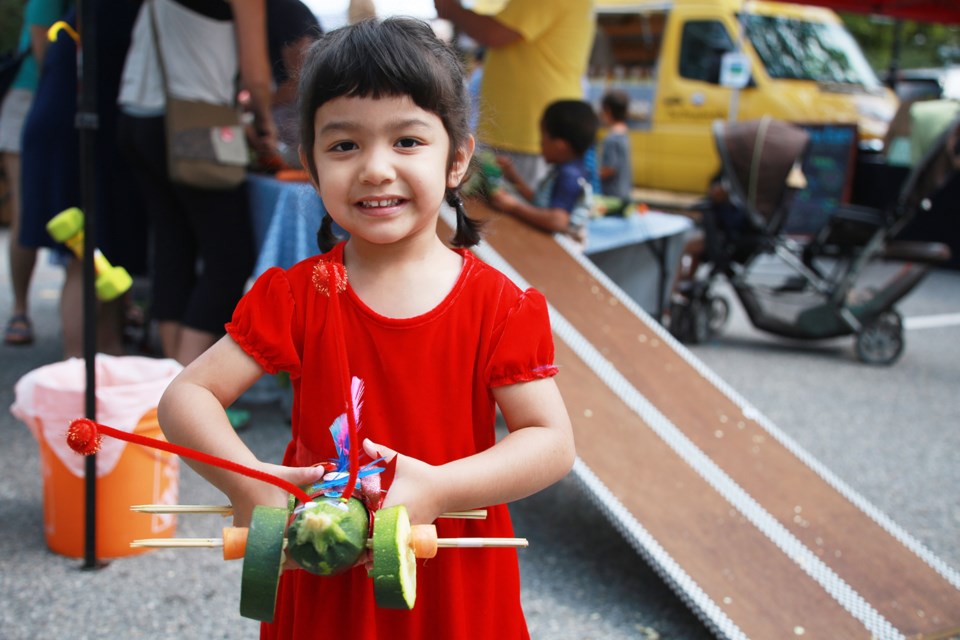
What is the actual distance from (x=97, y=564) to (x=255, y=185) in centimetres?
171

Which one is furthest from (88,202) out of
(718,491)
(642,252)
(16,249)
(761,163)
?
(761,163)

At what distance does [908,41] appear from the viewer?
19328mm

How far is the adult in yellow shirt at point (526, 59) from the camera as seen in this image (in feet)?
12.9

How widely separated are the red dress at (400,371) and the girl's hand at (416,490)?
0.17 meters

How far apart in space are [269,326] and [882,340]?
5.25 metres

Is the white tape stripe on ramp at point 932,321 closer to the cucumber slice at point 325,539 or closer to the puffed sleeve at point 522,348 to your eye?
the puffed sleeve at point 522,348

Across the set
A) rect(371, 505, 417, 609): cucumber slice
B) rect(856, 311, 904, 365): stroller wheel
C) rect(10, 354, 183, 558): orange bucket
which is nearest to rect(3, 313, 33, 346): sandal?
rect(10, 354, 183, 558): orange bucket

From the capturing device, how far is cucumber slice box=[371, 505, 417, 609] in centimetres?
100

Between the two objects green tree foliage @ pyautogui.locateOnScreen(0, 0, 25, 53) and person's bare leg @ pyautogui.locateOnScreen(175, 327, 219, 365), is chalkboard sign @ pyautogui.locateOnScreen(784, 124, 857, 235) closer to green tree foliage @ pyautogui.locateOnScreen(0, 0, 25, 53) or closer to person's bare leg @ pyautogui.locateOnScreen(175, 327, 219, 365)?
person's bare leg @ pyautogui.locateOnScreen(175, 327, 219, 365)

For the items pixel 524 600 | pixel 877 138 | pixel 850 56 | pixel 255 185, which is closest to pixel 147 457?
pixel 524 600

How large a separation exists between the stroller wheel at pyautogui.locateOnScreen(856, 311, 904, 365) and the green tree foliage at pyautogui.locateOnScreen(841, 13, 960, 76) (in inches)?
571

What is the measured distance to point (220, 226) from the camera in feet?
11.9

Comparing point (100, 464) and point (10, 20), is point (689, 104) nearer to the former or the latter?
point (100, 464)

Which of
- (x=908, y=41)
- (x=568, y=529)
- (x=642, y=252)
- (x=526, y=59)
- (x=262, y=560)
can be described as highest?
(x=908, y=41)
